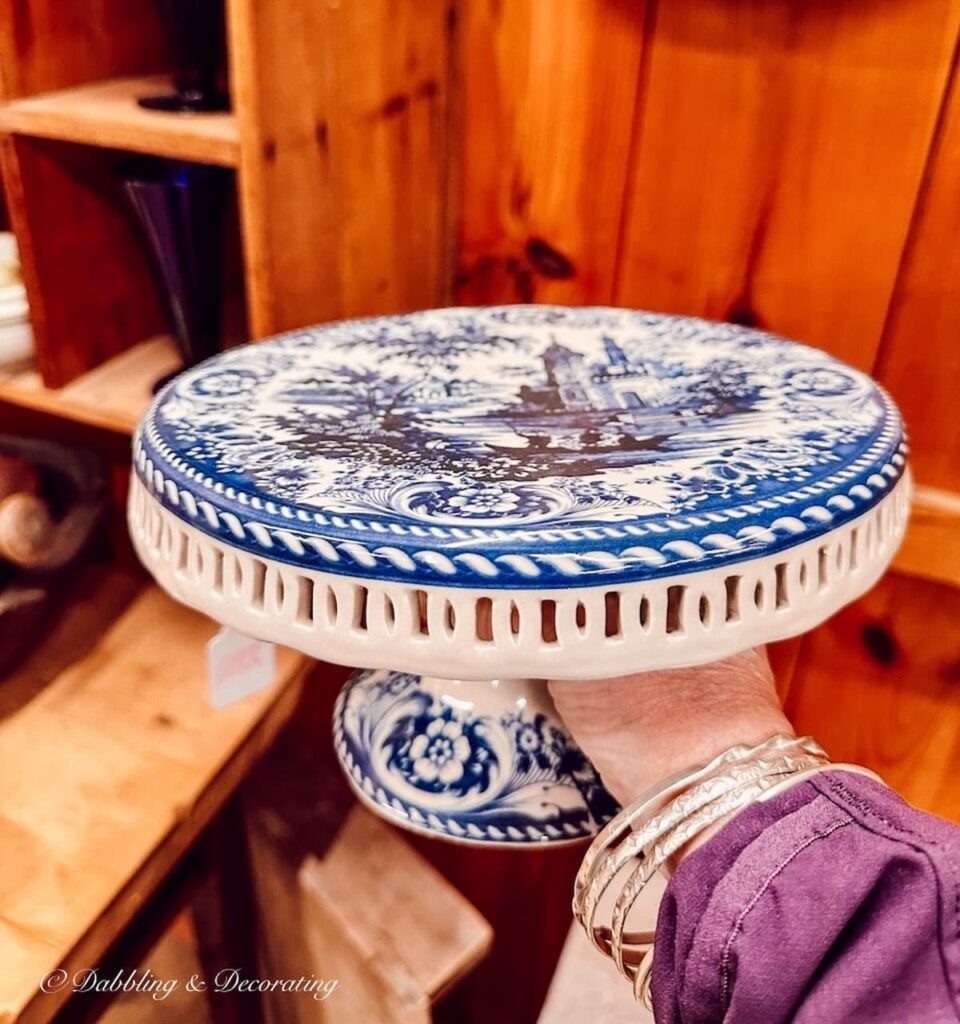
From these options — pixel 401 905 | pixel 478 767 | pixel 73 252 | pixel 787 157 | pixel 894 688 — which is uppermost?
pixel 787 157

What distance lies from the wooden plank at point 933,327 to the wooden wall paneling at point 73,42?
1.89 feet

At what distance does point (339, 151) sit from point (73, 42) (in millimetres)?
243

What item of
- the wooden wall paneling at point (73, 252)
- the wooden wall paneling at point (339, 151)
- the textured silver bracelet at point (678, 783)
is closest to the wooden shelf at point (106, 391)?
the wooden wall paneling at point (73, 252)

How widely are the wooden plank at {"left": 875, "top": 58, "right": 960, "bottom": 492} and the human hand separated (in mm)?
288

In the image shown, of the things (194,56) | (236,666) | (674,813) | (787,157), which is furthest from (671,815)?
(194,56)

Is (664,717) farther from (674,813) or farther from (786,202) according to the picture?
(786,202)

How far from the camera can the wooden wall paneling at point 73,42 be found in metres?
0.69

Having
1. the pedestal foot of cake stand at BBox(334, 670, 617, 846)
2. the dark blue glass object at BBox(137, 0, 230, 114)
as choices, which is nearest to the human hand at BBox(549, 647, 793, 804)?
the pedestal foot of cake stand at BBox(334, 670, 617, 846)

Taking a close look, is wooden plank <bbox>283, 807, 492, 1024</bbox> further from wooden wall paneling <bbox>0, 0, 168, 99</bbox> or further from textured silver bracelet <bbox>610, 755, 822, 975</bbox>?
wooden wall paneling <bbox>0, 0, 168, 99</bbox>

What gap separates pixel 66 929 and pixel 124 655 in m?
0.30

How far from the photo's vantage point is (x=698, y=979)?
15.1 inches

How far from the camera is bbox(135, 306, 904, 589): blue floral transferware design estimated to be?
37 cm

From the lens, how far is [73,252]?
0.79 metres

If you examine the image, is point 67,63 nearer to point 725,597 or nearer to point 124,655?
point 124,655
